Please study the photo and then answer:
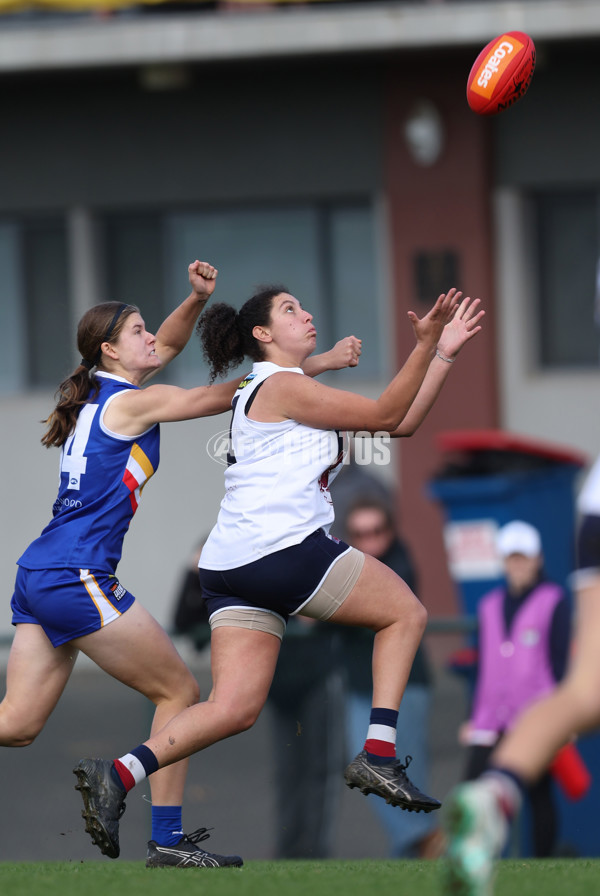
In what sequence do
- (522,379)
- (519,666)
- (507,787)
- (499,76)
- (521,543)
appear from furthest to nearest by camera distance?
(522,379)
(521,543)
(519,666)
(499,76)
(507,787)

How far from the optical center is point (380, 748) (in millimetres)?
4762

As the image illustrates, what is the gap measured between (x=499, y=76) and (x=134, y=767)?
296 cm

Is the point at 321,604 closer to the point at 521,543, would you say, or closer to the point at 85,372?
the point at 85,372

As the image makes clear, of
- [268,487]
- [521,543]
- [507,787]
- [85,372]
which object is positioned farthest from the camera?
[521,543]

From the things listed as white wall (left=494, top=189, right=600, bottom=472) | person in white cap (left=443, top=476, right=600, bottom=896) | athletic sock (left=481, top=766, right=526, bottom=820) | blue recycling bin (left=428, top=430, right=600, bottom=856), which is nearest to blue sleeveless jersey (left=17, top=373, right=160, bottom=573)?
person in white cap (left=443, top=476, right=600, bottom=896)

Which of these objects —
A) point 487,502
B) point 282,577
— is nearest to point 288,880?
point 282,577

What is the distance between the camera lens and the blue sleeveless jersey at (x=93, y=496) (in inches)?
191

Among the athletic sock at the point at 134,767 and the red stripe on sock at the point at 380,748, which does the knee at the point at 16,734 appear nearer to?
the athletic sock at the point at 134,767

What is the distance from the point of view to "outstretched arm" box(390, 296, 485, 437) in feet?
16.0

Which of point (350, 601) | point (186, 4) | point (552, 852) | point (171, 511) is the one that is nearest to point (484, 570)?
point (552, 852)

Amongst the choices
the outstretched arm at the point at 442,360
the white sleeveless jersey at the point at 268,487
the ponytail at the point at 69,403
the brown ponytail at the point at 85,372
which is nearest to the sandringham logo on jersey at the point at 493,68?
the outstretched arm at the point at 442,360

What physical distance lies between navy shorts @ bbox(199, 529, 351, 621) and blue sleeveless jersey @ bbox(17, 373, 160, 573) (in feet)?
1.31

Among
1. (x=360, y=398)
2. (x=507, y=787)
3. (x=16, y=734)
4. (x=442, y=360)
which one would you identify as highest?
(x=442, y=360)

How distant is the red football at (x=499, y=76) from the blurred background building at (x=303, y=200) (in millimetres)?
6422
